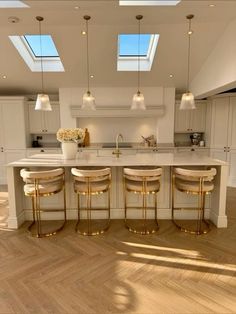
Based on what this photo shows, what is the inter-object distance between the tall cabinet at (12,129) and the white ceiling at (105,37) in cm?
51

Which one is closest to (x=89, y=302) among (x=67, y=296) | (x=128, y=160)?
(x=67, y=296)

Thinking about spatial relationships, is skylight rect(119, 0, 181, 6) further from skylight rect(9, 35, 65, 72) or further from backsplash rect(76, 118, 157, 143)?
backsplash rect(76, 118, 157, 143)

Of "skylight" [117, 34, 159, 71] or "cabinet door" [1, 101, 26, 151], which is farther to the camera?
"cabinet door" [1, 101, 26, 151]

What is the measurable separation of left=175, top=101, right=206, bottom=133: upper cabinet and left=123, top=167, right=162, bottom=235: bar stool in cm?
326

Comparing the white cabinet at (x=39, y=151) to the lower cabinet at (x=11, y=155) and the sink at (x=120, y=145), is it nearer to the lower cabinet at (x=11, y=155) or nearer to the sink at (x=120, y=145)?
the lower cabinet at (x=11, y=155)

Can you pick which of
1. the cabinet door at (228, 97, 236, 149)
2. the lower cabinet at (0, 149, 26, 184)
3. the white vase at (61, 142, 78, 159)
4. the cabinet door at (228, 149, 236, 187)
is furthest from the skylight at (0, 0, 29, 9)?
the cabinet door at (228, 149, 236, 187)

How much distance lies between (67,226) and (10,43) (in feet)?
11.6

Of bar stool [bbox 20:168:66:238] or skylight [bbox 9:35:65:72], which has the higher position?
skylight [bbox 9:35:65:72]

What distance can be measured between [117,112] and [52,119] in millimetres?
1843

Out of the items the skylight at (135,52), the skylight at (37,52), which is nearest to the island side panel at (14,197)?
the skylight at (37,52)

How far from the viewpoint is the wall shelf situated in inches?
235

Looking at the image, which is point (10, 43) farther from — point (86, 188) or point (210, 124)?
point (210, 124)

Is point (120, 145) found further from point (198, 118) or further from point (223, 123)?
point (223, 123)

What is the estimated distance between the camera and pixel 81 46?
14.7 ft
